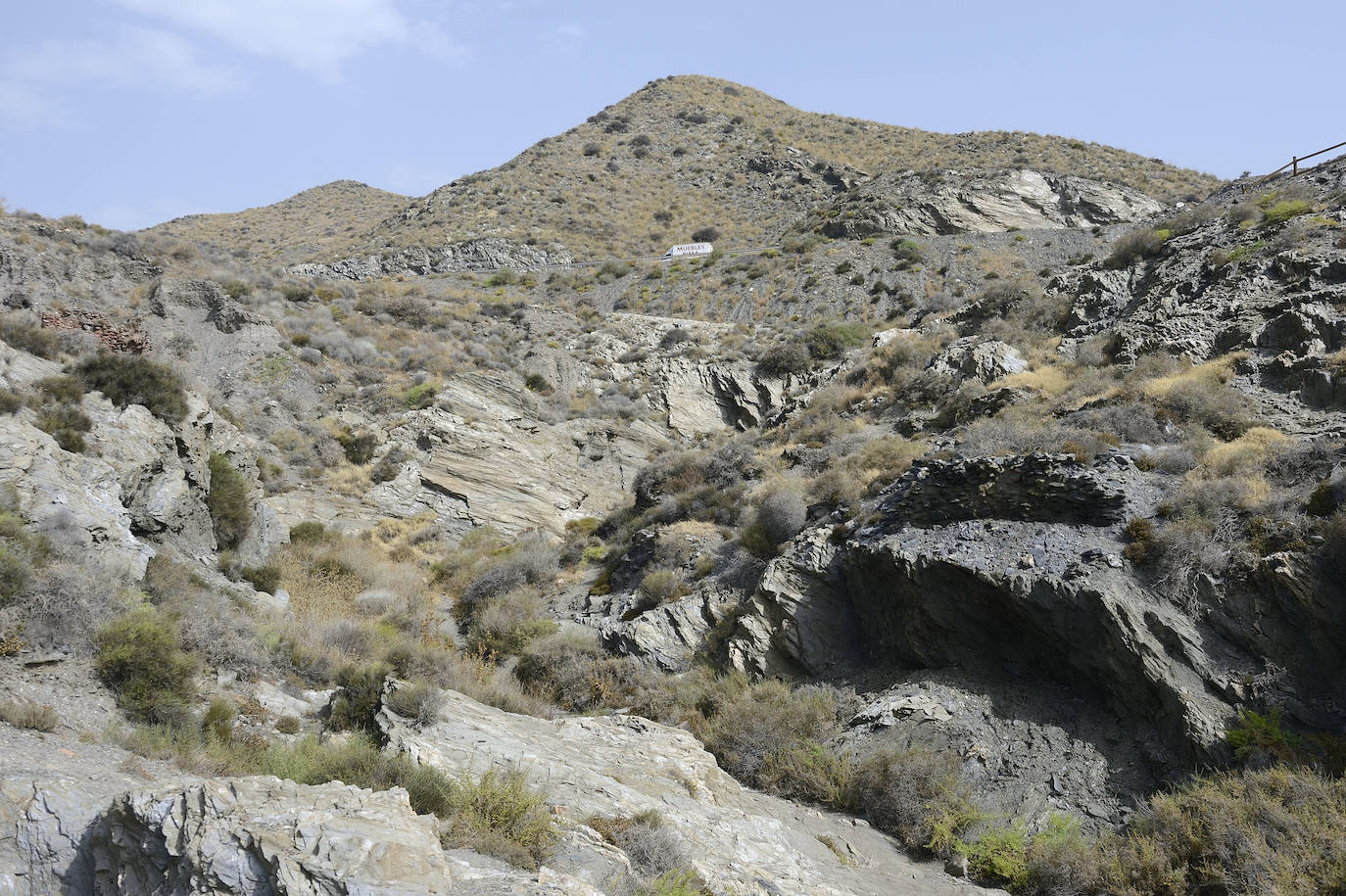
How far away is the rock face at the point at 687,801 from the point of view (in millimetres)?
6953

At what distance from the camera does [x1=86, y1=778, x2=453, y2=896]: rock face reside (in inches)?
174

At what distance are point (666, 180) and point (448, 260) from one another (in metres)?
22.7

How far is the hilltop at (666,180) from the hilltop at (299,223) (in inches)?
9.5

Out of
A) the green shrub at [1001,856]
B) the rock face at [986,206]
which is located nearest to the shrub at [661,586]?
the green shrub at [1001,856]

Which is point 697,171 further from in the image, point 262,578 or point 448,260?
point 262,578

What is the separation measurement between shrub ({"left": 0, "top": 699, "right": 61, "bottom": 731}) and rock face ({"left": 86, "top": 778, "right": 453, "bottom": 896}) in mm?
2208

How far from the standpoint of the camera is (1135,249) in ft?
71.3

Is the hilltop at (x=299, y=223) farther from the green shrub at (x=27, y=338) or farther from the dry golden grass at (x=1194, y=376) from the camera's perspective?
the dry golden grass at (x=1194, y=376)

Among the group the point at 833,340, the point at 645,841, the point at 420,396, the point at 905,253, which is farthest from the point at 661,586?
the point at 905,253

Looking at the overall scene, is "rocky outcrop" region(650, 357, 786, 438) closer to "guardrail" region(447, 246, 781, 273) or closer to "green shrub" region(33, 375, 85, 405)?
"guardrail" region(447, 246, 781, 273)

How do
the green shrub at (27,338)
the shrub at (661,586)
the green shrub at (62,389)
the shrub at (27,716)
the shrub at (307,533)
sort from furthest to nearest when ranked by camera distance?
the shrub at (307,533) < the shrub at (661,586) < the green shrub at (27,338) < the green shrub at (62,389) < the shrub at (27,716)

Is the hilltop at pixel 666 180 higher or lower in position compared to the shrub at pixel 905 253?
higher

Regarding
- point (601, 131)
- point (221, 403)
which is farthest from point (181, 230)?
point (221, 403)

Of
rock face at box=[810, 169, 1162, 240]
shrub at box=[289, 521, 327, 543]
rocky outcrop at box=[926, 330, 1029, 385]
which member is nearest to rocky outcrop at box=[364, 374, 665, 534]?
shrub at box=[289, 521, 327, 543]
